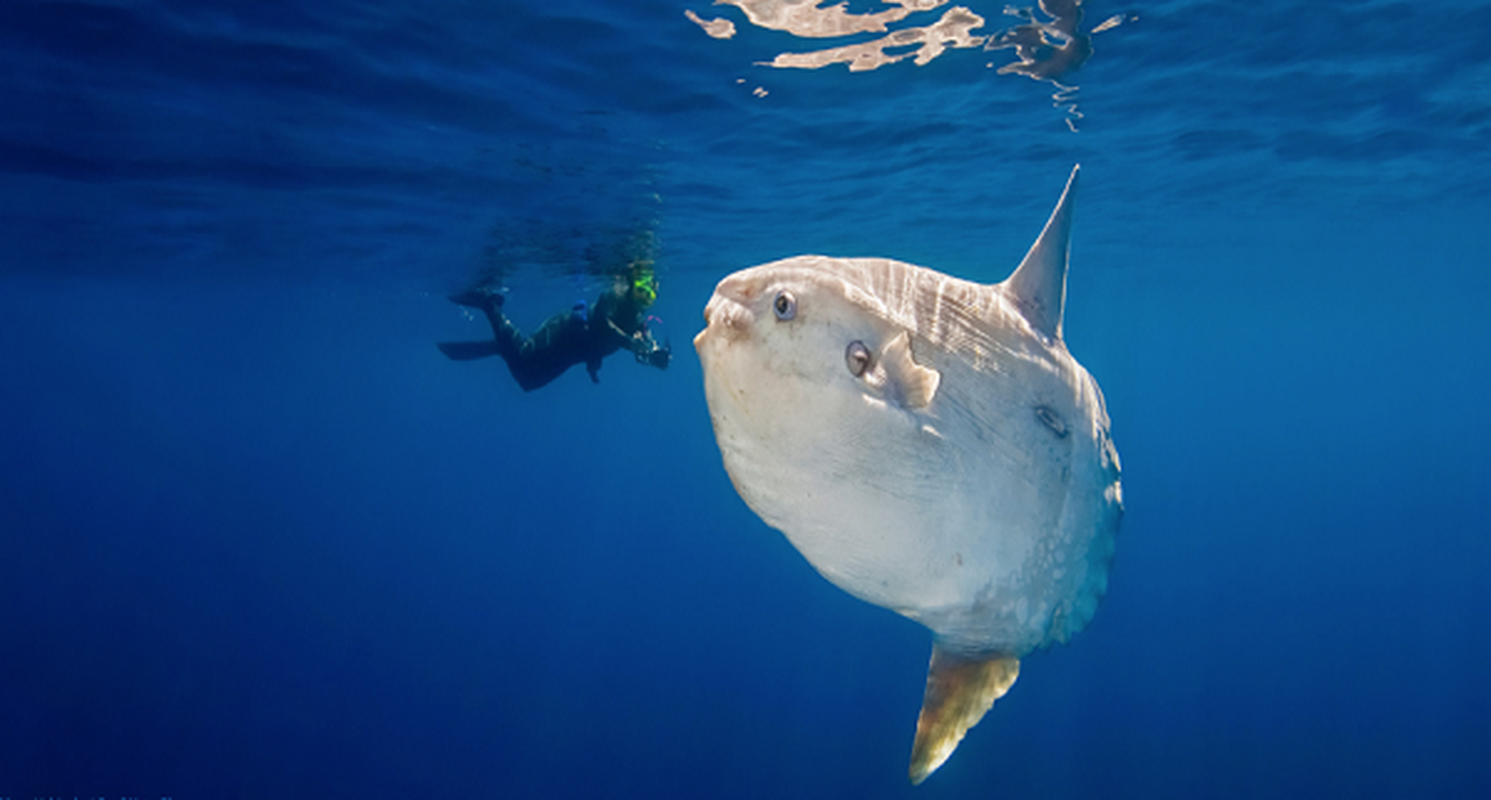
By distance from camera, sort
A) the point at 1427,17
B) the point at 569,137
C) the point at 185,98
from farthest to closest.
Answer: the point at 569,137 < the point at 185,98 < the point at 1427,17

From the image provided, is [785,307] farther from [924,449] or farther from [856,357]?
[924,449]

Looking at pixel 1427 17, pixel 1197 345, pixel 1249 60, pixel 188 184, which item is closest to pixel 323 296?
pixel 188 184

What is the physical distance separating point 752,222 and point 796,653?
15.4 meters

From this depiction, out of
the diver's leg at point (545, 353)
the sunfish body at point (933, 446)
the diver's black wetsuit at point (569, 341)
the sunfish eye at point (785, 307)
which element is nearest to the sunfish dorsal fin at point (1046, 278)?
the sunfish body at point (933, 446)

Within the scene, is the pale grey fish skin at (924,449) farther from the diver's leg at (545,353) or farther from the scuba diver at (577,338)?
the diver's leg at (545,353)

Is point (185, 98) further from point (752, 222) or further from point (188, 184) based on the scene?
point (752, 222)

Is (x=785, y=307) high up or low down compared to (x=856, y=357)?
up

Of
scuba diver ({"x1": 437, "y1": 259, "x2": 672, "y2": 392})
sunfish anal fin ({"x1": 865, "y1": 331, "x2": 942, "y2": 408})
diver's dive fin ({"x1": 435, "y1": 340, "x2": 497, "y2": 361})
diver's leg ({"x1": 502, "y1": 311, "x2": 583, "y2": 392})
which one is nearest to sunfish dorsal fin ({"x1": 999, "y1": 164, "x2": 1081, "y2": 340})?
sunfish anal fin ({"x1": 865, "y1": 331, "x2": 942, "y2": 408})

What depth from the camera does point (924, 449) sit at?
128cm

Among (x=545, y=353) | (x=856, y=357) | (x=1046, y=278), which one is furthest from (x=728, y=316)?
(x=545, y=353)

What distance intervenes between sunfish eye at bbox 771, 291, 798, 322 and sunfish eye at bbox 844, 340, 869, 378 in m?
0.11

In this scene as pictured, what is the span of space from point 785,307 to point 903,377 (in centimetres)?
24

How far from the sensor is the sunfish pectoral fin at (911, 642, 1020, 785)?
165cm

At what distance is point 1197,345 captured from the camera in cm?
6550
